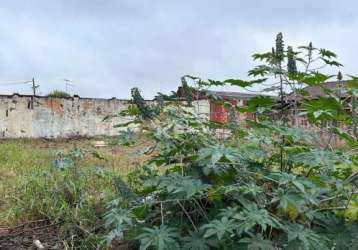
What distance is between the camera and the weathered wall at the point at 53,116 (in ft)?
42.9

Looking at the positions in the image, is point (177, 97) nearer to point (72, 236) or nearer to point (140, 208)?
point (140, 208)

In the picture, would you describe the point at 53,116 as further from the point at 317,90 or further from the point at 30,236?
the point at 317,90

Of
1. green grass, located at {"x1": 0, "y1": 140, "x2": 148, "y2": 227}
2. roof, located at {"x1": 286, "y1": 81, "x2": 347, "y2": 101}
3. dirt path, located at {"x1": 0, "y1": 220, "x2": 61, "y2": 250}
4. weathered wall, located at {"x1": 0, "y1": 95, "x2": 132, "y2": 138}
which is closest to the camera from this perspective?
roof, located at {"x1": 286, "y1": 81, "x2": 347, "y2": 101}

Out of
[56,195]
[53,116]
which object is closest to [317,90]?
[56,195]

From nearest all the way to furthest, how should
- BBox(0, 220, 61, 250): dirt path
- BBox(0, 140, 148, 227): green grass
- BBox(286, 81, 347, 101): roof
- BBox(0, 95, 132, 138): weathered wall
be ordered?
BBox(286, 81, 347, 101): roof, BBox(0, 220, 61, 250): dirt path, BBox(0, 140, 148, 227): green grass, BBox(0, 95, 132, 138): weathered wall

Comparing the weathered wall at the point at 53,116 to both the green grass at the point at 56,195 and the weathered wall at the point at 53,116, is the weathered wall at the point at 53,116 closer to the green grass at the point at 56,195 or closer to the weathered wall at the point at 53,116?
the weathered wall at the point at 53,116

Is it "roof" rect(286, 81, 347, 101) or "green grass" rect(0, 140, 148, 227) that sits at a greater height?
"roof" rect(286, 81, 347, 101)

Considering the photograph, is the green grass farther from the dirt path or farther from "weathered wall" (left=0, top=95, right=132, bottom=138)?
"weathered wall" (left=0, top=95, right=132, bottom=138)

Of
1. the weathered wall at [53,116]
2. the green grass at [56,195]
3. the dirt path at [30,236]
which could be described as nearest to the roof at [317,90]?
the green grass at [56,195]

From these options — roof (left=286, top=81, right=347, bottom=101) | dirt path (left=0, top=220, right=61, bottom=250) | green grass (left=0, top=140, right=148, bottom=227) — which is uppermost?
roof (left=286, top=81, right=347, bottom=101)

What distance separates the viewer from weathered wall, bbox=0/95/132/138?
42.9 ft

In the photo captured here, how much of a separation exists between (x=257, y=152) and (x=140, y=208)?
0.58m

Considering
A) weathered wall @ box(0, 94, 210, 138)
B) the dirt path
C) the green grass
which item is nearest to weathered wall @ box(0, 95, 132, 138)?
weathered wall @ box(0, 94, 210, 138)

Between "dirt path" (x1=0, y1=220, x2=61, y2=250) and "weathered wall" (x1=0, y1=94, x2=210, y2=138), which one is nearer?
"dirt path" (x1=0, y1=220, x2=61, y2=250)
